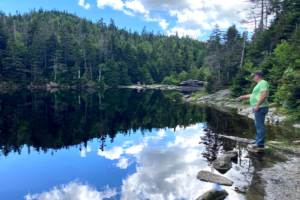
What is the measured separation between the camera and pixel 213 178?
250 inches

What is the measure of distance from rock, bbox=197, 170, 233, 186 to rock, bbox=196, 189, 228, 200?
70 centimetres

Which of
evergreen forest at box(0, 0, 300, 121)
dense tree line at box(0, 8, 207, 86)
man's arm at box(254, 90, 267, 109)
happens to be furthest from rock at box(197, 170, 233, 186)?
dense tree line at box(0, 8, 207, 86)

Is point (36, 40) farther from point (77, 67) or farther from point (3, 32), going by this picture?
point (77, 67)

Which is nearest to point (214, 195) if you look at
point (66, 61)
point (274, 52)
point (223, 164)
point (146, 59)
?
point (223, 164)

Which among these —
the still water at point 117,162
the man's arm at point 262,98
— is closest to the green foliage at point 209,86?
the still water at point 117,162

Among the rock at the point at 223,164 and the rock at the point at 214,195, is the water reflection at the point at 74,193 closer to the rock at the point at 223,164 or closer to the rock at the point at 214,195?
the rock at the point at 214,195

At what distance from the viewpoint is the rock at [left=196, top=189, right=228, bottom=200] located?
16.9 ft

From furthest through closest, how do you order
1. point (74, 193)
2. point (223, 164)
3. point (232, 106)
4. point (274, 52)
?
point (232, 106) < point (274, 52) < point (223, 164) < point (74, 193)

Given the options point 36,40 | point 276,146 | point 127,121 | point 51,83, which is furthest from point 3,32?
point 276,146

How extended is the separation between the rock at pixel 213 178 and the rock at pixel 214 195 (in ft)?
2.29

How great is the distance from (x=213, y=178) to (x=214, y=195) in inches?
45.4

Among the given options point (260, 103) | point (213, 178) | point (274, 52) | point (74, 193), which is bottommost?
point (74, 193)

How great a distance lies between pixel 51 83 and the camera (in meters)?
69.8

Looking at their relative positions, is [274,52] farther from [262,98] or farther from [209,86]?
[262,98]
